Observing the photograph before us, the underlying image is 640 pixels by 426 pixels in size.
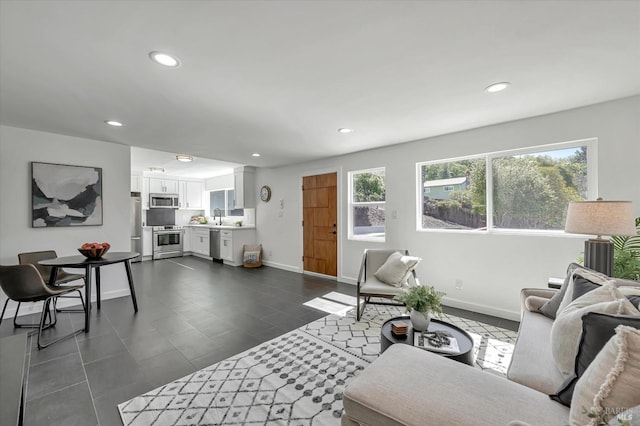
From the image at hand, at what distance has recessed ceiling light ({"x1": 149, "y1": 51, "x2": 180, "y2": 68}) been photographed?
1.78 metres

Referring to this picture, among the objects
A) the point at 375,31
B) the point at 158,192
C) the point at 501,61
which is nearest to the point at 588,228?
the point at 501,61

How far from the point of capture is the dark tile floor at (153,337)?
6.02 ft

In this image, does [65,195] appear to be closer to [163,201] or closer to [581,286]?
[163,201]

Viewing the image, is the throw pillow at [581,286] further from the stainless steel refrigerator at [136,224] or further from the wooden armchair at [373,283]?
the stainless steel refrigerator at [136,224]

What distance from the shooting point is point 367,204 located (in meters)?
4.62

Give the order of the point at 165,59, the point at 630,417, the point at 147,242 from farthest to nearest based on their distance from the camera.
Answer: the point at 147,242, the point at 165,59, the point at 630,417

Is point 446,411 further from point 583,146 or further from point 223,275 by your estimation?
point 223,275

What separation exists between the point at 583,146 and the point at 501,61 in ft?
5.88

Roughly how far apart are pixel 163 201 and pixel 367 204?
6051 millimetres

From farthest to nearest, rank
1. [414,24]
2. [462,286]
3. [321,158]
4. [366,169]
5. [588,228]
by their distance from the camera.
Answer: [321,158] < [366,169] < [462,286] < [588,228] < [414,24]

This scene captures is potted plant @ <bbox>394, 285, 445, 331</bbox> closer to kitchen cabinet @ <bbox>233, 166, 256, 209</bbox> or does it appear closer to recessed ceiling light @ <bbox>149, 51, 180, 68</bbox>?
recessed ceiling light @ <bbox>149, 51, 180, 68</bbox>

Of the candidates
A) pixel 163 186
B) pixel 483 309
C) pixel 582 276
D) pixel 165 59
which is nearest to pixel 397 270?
pixel 483 309

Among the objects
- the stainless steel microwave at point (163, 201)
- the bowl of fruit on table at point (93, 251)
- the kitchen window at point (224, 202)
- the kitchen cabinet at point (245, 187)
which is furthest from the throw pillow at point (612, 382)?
the stainless steel microwave at point (163, 201)

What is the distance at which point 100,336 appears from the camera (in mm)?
2729
